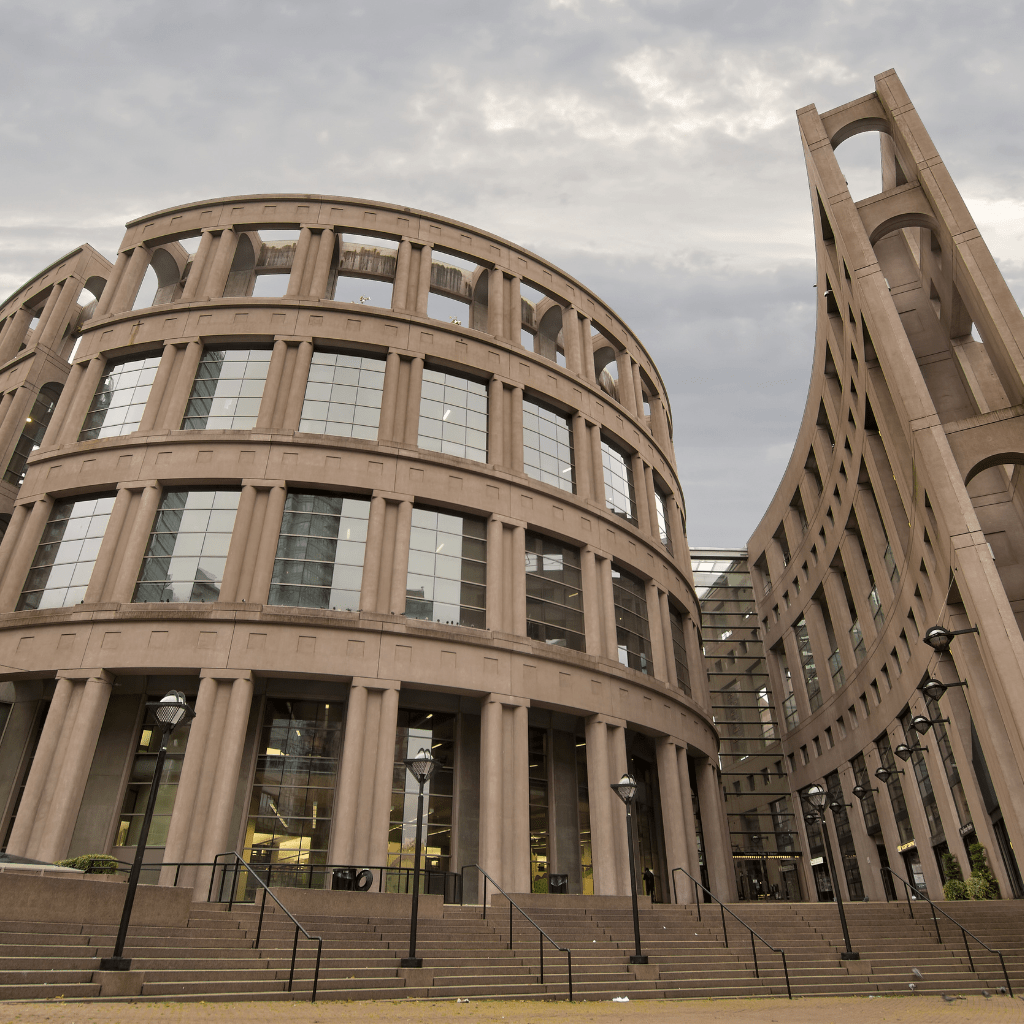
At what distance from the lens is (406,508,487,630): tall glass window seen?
25281 mm

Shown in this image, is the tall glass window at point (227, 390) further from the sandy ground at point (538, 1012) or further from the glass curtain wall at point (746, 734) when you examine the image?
the glass curtain wall at point (746, 734)

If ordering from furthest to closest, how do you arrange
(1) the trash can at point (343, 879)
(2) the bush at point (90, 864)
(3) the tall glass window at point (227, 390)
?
1. (3) the tall glass window at point (227, 390)
2. (1) the trash can at point (343, 879)
3. (2) the bush at point (90, 864)

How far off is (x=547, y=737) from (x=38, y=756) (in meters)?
15.5

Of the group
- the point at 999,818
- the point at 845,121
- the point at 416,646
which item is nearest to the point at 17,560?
the point at 416,646

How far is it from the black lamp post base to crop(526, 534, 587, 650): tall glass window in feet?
55.3

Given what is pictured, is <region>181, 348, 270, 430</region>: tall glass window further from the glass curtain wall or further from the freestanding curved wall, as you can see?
the glass curtain wall

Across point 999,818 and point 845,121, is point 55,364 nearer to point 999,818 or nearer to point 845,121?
point 845,121

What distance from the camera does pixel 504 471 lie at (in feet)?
92.4

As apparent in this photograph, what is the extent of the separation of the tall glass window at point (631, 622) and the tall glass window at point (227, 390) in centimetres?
1520

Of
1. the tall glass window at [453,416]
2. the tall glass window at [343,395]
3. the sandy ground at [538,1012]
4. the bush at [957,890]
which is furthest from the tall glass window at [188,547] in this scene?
the bush at [957,890]

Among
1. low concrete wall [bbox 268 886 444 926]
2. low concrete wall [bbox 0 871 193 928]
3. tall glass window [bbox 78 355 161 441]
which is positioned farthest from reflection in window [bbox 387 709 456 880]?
tall glass window [bbox 78 355 161 441]

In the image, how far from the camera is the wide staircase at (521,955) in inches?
452

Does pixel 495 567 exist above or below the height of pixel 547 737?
above

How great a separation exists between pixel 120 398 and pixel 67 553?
20.6 feet
